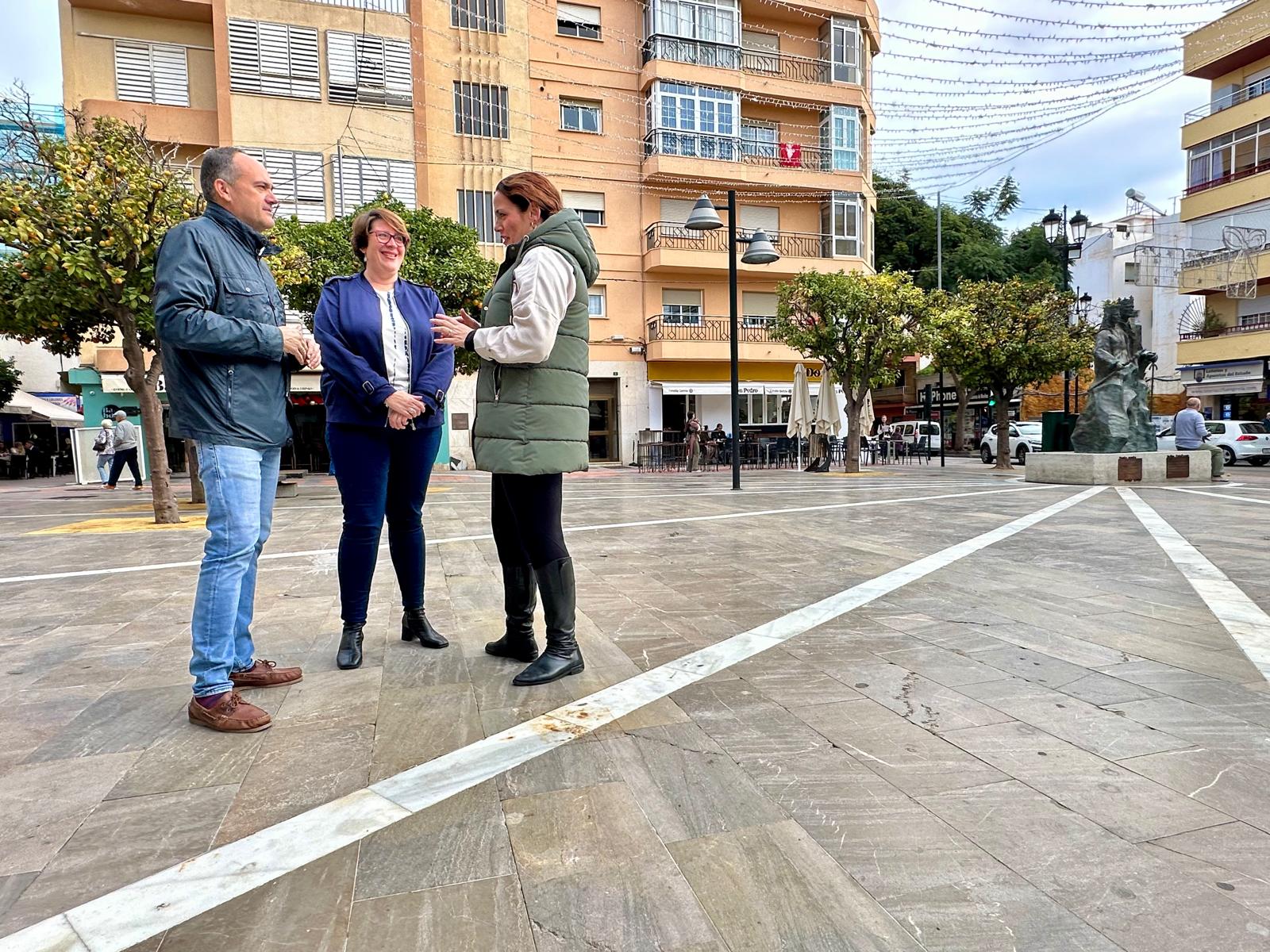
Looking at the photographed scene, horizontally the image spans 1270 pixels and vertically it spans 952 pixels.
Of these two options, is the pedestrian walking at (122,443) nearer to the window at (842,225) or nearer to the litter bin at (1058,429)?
the litter bin at (1058,429)

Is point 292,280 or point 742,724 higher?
point 292,280

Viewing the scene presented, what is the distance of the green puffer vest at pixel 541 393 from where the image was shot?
2797 mm

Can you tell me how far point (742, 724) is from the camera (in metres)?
2.51

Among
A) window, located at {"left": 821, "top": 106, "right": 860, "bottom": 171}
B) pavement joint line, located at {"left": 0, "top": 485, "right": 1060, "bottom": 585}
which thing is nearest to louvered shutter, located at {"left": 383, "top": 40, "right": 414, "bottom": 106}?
window, located at {"left": 821, "top": 106, "right": 860, "bottom": 171}

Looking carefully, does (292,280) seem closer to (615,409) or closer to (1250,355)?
(615,409)

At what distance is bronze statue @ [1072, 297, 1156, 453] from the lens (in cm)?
1400

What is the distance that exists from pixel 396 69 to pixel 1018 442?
875 inches

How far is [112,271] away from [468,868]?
8.68 m

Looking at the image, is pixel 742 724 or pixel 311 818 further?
pixel 742 724

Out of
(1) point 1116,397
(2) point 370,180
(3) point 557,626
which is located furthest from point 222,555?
(2) point 370,180

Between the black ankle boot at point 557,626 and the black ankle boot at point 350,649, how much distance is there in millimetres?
718

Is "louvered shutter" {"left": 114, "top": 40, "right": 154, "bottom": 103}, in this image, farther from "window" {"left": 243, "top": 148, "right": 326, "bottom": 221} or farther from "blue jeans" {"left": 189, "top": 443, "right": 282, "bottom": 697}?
"blue jeans" {"left": 189, "top": 443, "right": 282, "bottom": 697}

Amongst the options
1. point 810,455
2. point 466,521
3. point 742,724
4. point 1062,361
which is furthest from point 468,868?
point 1062,361

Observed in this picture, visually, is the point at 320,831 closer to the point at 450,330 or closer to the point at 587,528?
the point at 450,330
